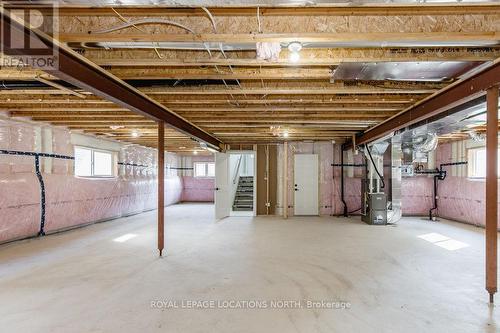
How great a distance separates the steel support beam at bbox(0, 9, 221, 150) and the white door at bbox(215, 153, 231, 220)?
3.13 meters

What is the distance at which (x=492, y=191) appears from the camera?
255cm

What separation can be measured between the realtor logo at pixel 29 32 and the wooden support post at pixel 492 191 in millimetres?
3513

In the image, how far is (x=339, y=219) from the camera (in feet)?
23.2

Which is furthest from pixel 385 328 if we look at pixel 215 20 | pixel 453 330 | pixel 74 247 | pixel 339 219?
pixel 339 219

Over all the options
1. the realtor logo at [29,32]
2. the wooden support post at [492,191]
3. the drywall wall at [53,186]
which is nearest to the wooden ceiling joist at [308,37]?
the realtor logo at [29,32]

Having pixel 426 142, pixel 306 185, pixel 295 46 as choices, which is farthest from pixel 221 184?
pixel 295 46

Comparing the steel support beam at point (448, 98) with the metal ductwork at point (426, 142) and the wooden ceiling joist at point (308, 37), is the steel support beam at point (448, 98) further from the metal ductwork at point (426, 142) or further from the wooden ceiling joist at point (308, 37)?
the metal ductwork at point (426, 142)

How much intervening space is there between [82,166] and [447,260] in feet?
23.7

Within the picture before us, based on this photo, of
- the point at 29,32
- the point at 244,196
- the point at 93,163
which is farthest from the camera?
the point at 244,196

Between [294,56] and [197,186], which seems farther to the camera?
[197,186]

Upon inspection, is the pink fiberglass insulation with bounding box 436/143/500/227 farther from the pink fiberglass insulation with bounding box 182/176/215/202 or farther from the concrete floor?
the pink fiberglass insulation with bounding box 182/176/215/202

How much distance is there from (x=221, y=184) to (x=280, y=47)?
17.6 ft

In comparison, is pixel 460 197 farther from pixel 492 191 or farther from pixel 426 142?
pixel 492 191

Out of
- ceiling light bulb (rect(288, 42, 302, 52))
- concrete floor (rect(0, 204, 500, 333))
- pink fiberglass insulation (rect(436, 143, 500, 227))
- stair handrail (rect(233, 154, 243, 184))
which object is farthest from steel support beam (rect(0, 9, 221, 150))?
pink fiberglass insulation (rect(436, 143, 500, 227))
